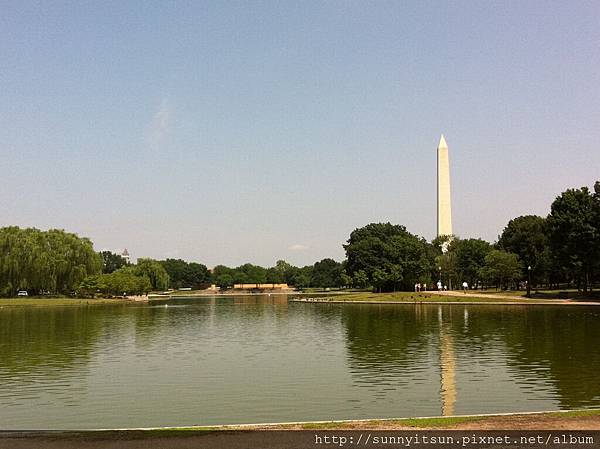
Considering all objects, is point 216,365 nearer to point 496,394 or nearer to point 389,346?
point 389,346

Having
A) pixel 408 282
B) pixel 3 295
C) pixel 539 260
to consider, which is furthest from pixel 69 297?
pixel 539 260

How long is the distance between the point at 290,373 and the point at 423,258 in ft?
318

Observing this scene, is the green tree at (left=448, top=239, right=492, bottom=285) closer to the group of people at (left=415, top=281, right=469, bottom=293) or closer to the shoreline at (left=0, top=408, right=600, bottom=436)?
the group of people at (left=415, top=281, right=469, bottom=293)

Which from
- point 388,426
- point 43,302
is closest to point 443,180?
point 43,302

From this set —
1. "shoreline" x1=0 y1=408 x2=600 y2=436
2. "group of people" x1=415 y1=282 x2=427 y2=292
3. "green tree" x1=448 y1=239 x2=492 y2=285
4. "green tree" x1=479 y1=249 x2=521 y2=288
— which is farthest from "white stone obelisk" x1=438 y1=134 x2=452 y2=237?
"shoreline" x1=0 y1=408 x2=600 y2=436

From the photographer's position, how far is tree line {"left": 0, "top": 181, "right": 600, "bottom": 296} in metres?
87.1

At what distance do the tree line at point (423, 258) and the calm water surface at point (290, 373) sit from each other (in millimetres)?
37604

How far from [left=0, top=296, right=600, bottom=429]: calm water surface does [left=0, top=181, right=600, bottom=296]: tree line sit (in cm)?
3760

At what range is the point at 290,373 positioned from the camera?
1171 inches

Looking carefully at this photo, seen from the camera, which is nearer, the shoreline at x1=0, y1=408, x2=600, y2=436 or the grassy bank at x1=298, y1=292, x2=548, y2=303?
the shoreline at x1=0, y1=408, x2=600, y2=436

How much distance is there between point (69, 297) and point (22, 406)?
10145 centimetres

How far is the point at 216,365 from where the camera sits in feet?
108

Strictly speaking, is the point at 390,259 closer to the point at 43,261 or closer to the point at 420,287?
the point at 420,287

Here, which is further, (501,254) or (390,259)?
(390,259)
